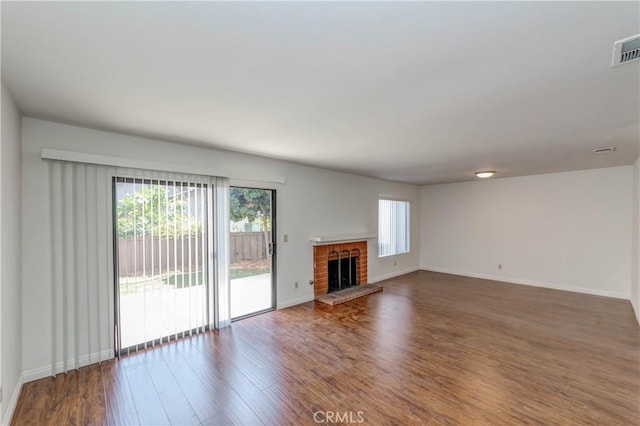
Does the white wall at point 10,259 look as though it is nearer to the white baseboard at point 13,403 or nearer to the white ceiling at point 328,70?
the white baseboard at point 13,403

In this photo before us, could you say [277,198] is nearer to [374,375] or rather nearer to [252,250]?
[252,250]

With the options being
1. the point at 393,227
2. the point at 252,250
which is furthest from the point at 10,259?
the point at 393,227

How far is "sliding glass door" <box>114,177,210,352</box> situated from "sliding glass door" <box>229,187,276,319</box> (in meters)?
0.51

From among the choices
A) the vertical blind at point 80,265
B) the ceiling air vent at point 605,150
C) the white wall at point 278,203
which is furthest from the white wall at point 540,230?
the vertical blind at point 80,265

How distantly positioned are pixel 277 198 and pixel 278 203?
0.27 ft

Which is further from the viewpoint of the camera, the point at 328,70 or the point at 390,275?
the point at 390,275

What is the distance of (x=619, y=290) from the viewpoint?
5.09 metres

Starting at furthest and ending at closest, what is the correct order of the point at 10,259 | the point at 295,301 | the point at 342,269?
the point at 342,269 → the point at 295,301 → the point at 10,259

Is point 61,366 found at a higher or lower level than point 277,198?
lower

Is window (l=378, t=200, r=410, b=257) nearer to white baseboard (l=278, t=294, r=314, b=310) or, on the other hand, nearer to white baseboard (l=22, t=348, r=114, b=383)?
white baseboard (l=278, t=294, r=314, b=310)

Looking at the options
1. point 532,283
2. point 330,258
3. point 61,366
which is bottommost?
point 532,283

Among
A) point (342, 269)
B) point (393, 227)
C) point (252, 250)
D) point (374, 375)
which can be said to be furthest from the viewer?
point (393, 227)

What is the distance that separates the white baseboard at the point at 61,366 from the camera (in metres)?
2.53

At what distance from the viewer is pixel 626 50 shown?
1551mm
